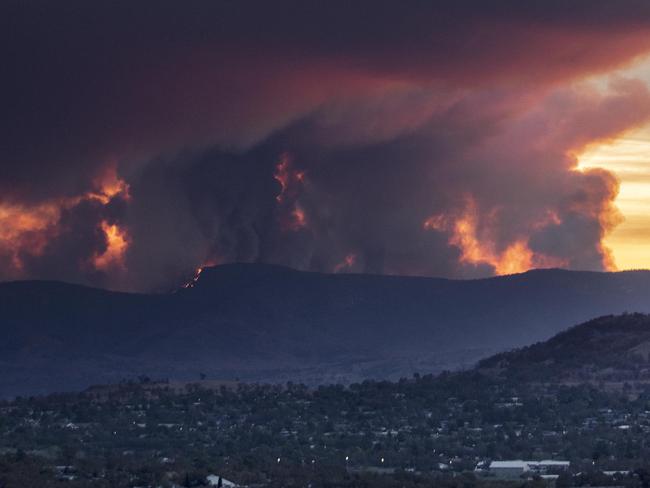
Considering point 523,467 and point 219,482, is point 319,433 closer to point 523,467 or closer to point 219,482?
point 523,467

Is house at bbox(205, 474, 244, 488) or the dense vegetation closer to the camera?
house at bbox(205, 474, 244, 488)

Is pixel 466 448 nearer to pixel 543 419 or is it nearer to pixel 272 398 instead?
pixel 543 419

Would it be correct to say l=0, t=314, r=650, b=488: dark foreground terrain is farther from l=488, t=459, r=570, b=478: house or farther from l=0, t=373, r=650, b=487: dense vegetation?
l=488, t=459, r=570, b=478: house

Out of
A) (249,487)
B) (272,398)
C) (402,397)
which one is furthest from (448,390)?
(249,487)

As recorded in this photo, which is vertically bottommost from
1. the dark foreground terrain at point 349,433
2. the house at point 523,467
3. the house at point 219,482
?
the house at point 219,482

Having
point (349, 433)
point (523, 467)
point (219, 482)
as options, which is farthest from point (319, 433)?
point (219, 482)

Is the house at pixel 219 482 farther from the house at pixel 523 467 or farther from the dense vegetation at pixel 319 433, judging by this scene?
the house at pixel 523 467

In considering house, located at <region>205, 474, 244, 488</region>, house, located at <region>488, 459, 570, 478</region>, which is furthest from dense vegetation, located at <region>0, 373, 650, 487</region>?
house, located at <region>488, 459, 570, 478</region>

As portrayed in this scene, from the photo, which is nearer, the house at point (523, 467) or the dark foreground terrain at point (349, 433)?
the dark foreground terrain at point (349, 433)

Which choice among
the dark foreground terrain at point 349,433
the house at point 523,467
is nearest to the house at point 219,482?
the dark foreground terrain at point 349,433
